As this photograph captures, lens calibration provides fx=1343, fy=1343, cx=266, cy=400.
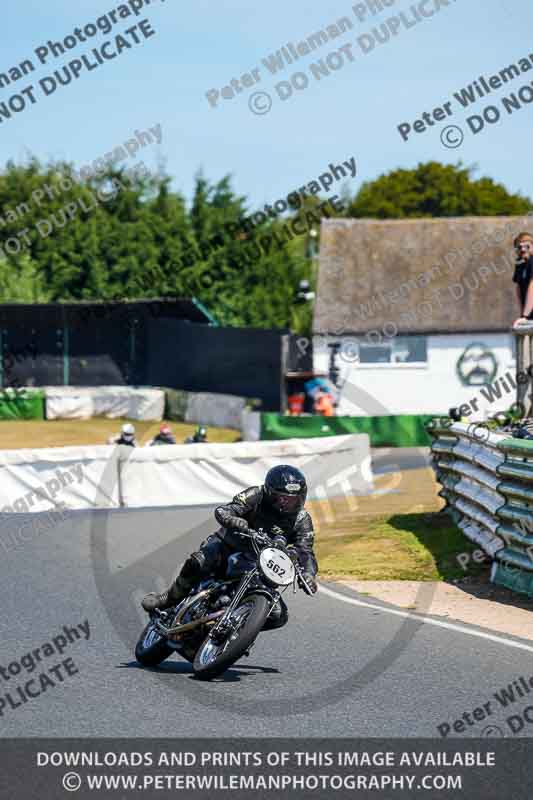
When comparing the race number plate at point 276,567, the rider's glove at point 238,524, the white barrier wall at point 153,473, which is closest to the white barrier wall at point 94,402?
the white barrier wall at point 153,473

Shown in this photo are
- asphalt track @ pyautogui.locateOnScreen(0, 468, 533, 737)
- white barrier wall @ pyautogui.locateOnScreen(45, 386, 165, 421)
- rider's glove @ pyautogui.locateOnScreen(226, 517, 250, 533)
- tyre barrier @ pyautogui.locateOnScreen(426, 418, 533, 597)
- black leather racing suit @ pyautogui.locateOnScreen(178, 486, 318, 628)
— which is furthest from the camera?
white barrier wall @ pyautogui.locateOnScreen(45, 386, 165, 421)

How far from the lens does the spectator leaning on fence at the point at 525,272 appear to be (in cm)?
1355

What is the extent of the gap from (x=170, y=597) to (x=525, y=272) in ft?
19.9

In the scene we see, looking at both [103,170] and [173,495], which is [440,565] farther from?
[103,170]

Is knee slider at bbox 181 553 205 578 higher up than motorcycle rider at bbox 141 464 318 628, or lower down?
lower down

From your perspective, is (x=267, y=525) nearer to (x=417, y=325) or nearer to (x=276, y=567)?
(x=276, y=567)

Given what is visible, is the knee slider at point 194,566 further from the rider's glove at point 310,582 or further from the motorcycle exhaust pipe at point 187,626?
the rider's glove at point 310,582

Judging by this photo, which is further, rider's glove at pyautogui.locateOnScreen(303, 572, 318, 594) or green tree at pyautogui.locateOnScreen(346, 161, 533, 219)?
green tree at pyautogui.locateOnScreen(346, 161, 533, 219)

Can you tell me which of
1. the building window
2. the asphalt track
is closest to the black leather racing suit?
the asphalt track

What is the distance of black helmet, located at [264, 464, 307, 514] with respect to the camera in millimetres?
8742

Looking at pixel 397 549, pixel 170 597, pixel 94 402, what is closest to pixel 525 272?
pixel 397 549

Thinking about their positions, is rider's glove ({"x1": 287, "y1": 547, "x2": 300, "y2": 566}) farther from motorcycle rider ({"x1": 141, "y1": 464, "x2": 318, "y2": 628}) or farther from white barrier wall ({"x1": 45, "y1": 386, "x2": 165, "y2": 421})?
white barrier wall ({"x1": 45, "y1": 386, "x2": 165, "y2": 421})

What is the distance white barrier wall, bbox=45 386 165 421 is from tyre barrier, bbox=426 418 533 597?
2799 cm
